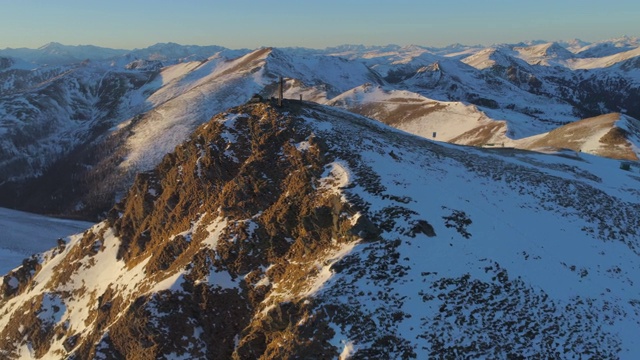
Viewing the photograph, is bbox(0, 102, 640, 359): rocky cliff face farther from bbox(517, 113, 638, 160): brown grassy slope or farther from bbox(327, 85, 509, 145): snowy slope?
bbox(327, 85, 509, 145): snowy slope

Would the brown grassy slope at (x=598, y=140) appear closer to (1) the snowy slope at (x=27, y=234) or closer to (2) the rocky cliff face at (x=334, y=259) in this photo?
(2) the rocky cliff face at (x=334, y=259)

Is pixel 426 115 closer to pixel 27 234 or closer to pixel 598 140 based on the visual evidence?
pixel 598 140

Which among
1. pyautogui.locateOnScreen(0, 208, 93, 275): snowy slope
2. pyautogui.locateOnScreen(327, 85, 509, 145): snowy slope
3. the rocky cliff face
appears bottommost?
pyautogui.locateOnScreen(0, 208, 93, 275): snowy slope

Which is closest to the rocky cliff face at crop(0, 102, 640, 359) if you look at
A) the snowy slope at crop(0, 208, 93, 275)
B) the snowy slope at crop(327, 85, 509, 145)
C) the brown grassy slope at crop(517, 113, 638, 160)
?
the brown grassy slope at crop(517, 113, 638, 160)

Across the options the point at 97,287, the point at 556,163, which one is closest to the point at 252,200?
the point at 97,287

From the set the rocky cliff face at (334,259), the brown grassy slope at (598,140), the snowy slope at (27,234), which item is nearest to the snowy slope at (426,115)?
the brown grassy slope at (598,140)

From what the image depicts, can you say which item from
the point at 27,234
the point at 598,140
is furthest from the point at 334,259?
the point at 27,234
